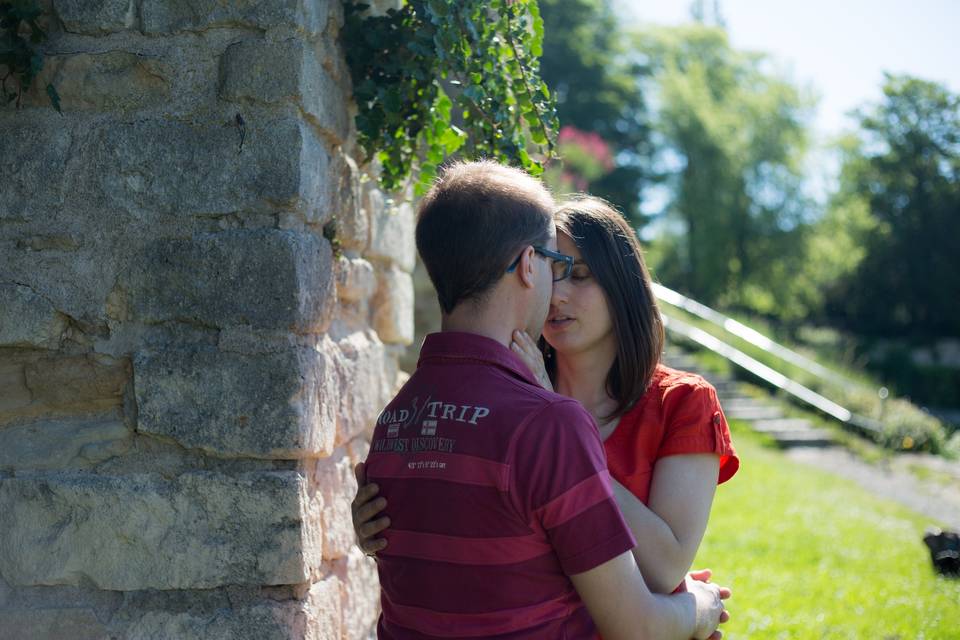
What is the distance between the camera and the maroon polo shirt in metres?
1.55

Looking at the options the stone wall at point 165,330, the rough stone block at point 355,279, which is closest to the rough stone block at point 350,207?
the rough stone block at point 355,279

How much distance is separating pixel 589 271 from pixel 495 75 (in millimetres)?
697

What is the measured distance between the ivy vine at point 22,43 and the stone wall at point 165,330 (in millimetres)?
40

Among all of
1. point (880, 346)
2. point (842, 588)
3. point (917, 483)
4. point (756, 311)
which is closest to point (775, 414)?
point (917, 483)

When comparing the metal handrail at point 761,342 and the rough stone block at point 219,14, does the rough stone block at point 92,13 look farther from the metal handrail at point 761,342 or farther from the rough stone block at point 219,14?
the metal handrail at point 761,342

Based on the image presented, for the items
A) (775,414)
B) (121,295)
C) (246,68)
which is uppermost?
(246,68)

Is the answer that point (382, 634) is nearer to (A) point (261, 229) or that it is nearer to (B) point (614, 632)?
(B) point (614, 632)

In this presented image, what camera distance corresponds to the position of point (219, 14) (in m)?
2.21

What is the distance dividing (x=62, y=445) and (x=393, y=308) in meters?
1.33

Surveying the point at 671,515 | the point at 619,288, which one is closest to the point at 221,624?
the point at 671,515

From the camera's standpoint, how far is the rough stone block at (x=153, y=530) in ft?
6.80

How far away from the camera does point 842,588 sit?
5.62 metres

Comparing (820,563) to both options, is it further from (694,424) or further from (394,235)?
(694,424)

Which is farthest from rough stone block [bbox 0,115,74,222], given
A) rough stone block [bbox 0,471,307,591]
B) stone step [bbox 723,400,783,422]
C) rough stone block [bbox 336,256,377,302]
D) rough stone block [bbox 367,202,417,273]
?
stone step [bbox 723,400,783,422]
